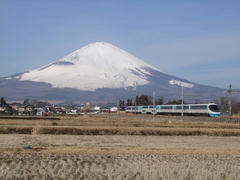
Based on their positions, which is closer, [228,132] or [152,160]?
[152,160]

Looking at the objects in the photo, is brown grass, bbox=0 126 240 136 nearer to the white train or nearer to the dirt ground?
the dirt ground

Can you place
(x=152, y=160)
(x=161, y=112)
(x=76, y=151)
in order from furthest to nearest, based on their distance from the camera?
(x=161, y=112) → (x=76, y=151) → (x=152, y=160)

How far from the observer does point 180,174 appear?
13875 millimetres

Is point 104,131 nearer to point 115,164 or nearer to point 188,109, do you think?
point 115,164

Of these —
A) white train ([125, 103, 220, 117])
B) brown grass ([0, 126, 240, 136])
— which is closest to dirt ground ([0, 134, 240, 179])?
brown grass ([0, 126, 240, 136])

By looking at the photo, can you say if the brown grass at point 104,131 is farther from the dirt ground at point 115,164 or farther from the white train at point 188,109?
the white train at point 188,109

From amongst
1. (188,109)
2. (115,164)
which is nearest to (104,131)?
(115,164)

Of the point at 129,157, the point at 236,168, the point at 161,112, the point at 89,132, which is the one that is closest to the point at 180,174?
the point at 236,168

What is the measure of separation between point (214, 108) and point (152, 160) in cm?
6122

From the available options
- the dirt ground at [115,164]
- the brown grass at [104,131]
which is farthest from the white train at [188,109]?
the dirt ground at [115,164]

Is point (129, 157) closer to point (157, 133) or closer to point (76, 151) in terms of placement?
point (76, 151)

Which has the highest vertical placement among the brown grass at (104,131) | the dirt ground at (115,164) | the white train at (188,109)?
the white train at (188,109)

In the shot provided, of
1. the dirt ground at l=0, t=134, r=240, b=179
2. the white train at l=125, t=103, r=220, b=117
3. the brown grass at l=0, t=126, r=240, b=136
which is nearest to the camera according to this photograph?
the dirt ground at l=0, t=134, r=240, b=179

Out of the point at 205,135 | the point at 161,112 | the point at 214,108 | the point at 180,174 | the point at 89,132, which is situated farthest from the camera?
the point at 161,112
